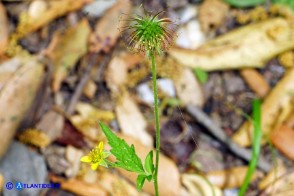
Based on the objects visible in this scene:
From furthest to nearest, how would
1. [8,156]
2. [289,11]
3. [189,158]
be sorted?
[289,11] → [189,158] → [8,156]

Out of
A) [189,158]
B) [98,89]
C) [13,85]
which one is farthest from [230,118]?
[13,85]

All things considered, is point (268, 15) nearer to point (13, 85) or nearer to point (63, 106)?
point (63, 106)

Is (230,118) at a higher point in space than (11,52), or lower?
higher

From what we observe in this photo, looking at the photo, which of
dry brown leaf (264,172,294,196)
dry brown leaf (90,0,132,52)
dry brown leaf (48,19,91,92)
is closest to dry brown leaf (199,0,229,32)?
dry brown leaf (90,0,132,52)

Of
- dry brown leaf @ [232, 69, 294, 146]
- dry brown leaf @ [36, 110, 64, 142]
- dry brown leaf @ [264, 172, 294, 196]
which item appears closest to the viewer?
dry brown leaf @ [264, 172, 294, 196]

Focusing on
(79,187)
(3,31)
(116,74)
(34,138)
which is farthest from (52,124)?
(3,31)

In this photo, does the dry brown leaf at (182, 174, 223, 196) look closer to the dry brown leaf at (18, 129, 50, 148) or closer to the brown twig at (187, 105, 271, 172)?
the brown twig at (187, 105, 271, 172)

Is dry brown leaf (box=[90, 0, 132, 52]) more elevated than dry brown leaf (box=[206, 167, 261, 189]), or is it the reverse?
dry brown leaf (box=[90, 0, 132, 52])
